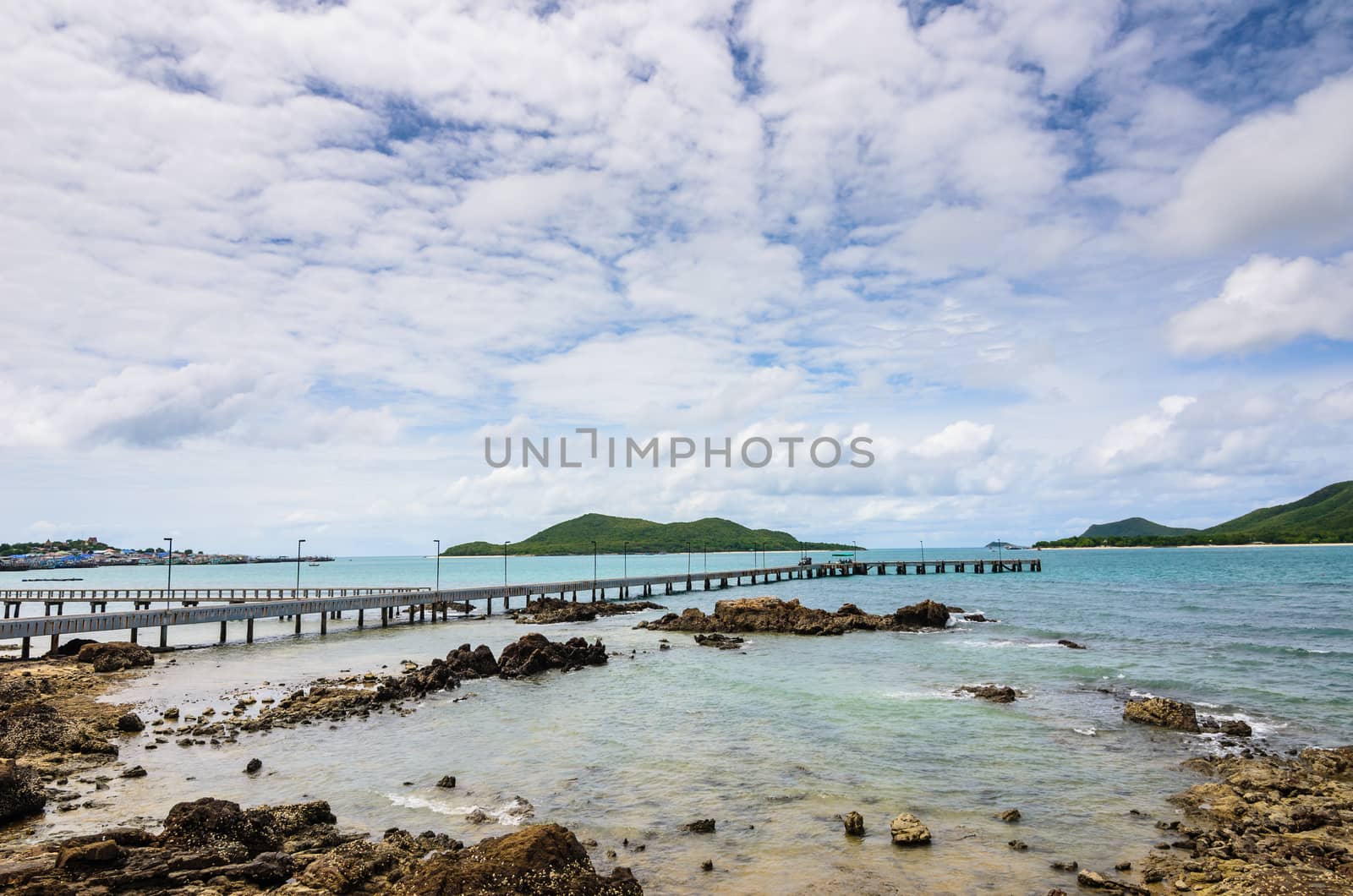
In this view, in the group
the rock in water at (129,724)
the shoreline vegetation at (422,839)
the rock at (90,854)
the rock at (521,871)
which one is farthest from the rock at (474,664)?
the rock at (521,871)

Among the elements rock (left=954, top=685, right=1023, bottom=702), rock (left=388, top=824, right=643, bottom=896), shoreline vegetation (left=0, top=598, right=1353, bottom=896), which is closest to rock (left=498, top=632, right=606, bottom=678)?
shoreline vegetation (left=0, top=598, right=1353, bottom=896)

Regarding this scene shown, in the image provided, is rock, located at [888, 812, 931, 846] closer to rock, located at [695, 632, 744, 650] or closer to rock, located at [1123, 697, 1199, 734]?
rock, located at [1123, 697, 1199, 734]

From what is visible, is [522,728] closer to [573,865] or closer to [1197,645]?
[573,865]

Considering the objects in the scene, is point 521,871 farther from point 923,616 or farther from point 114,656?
point 923,616

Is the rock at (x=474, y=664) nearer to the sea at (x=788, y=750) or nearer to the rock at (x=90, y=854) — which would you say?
the sea at (x=788, y=750)

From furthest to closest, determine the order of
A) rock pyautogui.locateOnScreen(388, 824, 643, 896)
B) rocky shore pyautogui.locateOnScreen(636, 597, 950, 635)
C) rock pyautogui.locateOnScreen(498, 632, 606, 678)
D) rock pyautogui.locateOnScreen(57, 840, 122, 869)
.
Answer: rocky shore pyautogui.locateOnScreen(636, 597, 950, 635) < rock pyautogui.locateOnScreen(498, 632, 606, 678) < rock pyautogui.locateOnScreen(57, 840, 122, 869) < rock pyautogui.locateOnScreen(388, 824, 643, 896)

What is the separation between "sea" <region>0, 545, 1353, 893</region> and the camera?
1540cm

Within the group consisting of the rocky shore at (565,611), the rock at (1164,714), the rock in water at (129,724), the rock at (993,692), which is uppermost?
the rock in water at (129,724)

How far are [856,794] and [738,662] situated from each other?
23.8 metres

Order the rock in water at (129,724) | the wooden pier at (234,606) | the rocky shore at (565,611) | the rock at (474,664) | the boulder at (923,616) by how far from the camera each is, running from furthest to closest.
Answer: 1. the rocky shore at (565,611)
2. the boulder at (923,616)
3. the wooden pier at (234,606)
4. the rock at (474,664)
5. the rock in water at (129,724)

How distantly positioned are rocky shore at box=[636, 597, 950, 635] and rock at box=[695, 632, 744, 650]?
215 inches

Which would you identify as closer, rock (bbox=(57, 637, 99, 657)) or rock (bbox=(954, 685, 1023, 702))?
rock (bbox=(954, 685, 1023, 702))

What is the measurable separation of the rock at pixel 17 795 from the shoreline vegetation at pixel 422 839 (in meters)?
→ 0.03

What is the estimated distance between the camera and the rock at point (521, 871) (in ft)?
37.7
